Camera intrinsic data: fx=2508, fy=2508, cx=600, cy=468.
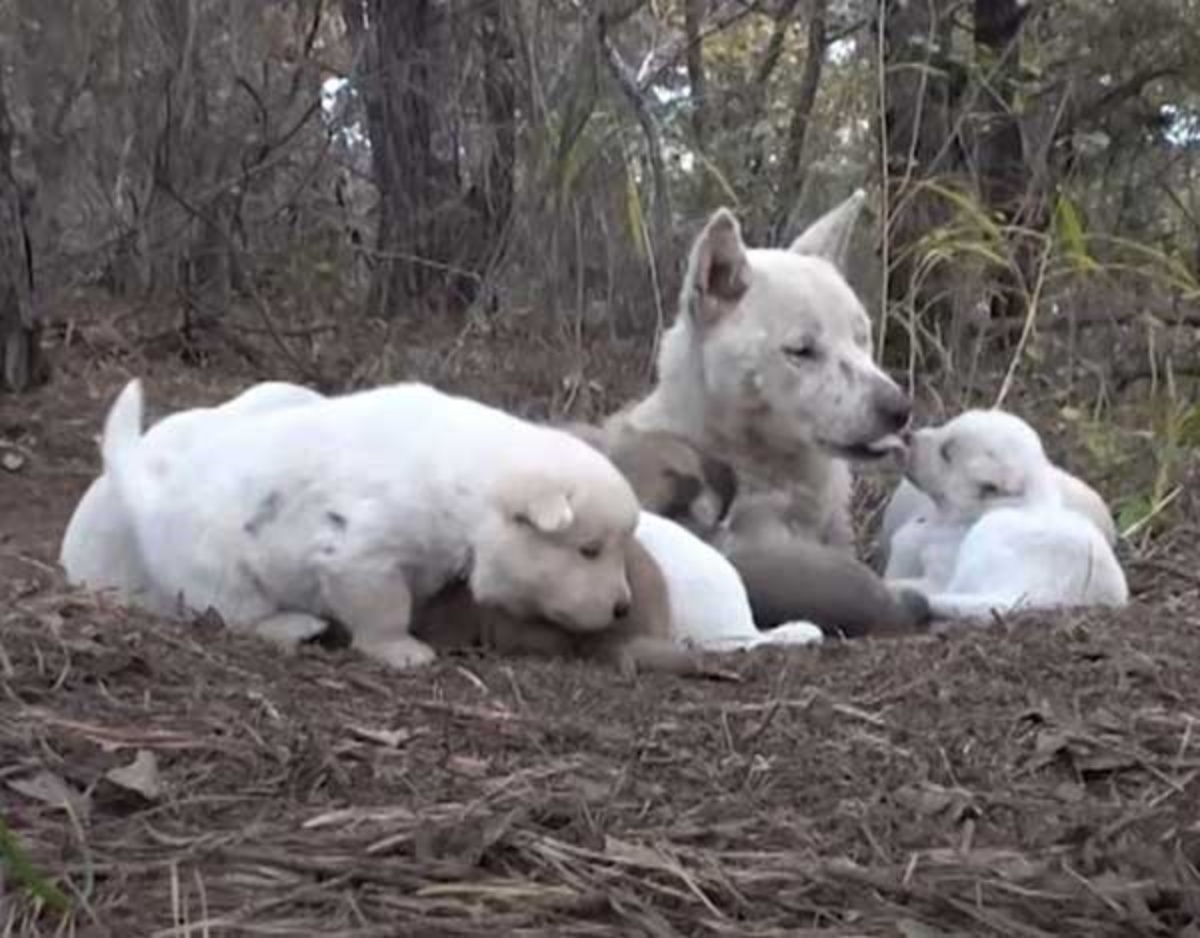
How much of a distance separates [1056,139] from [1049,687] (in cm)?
705

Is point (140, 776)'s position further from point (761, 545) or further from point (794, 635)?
point (761, 545)

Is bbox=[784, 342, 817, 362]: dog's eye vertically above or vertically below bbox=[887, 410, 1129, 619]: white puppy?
above

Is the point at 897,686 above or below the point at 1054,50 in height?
below

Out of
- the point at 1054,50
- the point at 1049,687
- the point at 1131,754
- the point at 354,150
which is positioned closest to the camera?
the point at 1131,754

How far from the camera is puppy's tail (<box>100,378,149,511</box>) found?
5.42 m

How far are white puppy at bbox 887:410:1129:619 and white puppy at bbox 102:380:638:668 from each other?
1.17 meters

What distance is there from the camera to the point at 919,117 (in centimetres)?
981

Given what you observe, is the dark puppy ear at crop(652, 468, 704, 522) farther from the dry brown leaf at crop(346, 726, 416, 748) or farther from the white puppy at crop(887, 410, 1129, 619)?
the dry brown leaf at crop(346, 726, 416, 748)

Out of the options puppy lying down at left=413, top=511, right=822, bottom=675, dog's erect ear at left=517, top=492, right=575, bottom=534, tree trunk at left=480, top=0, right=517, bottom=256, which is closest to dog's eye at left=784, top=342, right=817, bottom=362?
puppy lying down at left=413, top=511, right=822, bottom=675

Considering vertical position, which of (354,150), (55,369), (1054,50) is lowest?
(55,369)

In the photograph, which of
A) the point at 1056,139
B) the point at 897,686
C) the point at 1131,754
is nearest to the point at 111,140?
the point at 1056,139

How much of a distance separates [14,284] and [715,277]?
354cm

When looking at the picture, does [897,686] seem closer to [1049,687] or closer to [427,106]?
[1049,687]

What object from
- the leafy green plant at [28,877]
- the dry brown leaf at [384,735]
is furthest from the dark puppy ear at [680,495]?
the leafy green plant at [28,877]
